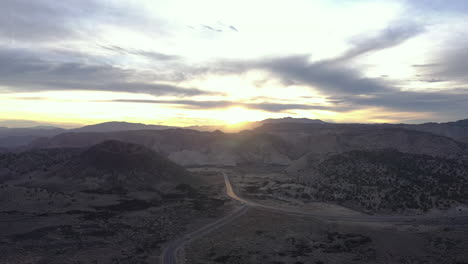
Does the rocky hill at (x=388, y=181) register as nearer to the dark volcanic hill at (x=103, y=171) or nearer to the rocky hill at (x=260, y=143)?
the dark volcanic hill at (x=103, y=171)

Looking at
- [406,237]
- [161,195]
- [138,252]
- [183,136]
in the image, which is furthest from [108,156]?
[183,136]

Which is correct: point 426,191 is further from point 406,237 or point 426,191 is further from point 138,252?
point 138,252

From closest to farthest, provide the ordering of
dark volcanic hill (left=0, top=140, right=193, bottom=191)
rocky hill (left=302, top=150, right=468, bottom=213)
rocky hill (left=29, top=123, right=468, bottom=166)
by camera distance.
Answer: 1. rocky hill (left=302, top=150, right=468, bottom=213)
2. dark volcanic hill (left=0, top=140, right=193, bottom=191)
3. rocky hill (left=29, top=123, right=468, bottom=166)

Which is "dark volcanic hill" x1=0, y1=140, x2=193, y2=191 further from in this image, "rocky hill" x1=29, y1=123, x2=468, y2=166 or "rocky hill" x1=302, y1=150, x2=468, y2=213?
"rocky hill" x1=29, y1=123, x2=468, y2=166

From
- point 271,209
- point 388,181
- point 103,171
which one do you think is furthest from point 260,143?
point 271,209

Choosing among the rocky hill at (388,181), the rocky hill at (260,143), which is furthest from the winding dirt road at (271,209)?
the rocky hill at (260,143)

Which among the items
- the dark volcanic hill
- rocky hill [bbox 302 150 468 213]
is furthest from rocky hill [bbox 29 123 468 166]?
the dark volcanic hill
